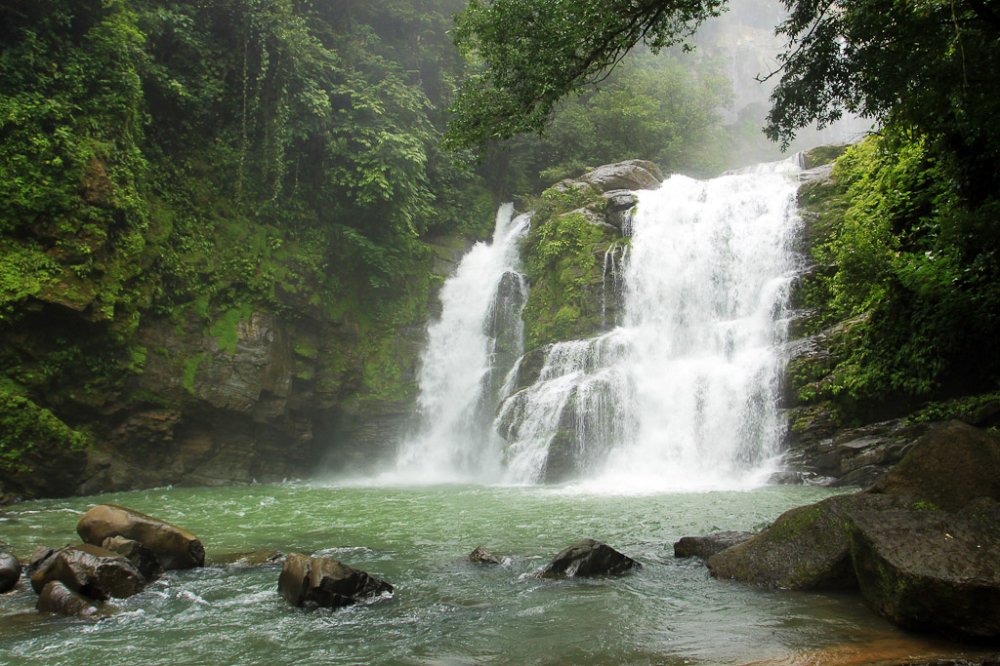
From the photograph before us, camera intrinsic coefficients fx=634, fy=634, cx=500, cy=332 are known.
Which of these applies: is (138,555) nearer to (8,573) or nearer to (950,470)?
(8,573)

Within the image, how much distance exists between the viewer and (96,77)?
14.6m

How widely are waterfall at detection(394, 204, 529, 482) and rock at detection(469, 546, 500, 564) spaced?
33.5 ft

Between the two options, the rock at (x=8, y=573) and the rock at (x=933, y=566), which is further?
the rock at (x=8, y=573)

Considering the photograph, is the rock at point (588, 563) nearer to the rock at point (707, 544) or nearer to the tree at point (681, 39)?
the rock at point (707, 544)

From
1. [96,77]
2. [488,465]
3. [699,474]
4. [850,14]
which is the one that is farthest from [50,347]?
[850,14]

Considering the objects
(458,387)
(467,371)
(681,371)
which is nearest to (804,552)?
(681,371)

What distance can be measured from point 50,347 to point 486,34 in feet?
38.8

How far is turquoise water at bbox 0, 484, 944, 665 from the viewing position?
15.1 feet

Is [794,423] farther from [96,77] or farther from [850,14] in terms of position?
[96,77]

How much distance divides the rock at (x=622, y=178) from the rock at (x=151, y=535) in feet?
65.0

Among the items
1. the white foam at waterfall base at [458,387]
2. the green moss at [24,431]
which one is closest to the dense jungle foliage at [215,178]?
the green moss at [24,431]

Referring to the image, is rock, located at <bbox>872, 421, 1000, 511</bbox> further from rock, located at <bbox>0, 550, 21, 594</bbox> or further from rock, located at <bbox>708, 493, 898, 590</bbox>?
rock, located at <bbox>0, 550, 21, 594</bbox>

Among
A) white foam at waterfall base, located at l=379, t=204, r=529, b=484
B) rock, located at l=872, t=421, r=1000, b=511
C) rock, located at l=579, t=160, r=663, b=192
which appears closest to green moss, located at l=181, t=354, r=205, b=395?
white foam at waterfall base, located at l=379, t=204, r=529, b=484

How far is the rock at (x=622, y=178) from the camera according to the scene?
24.2m
